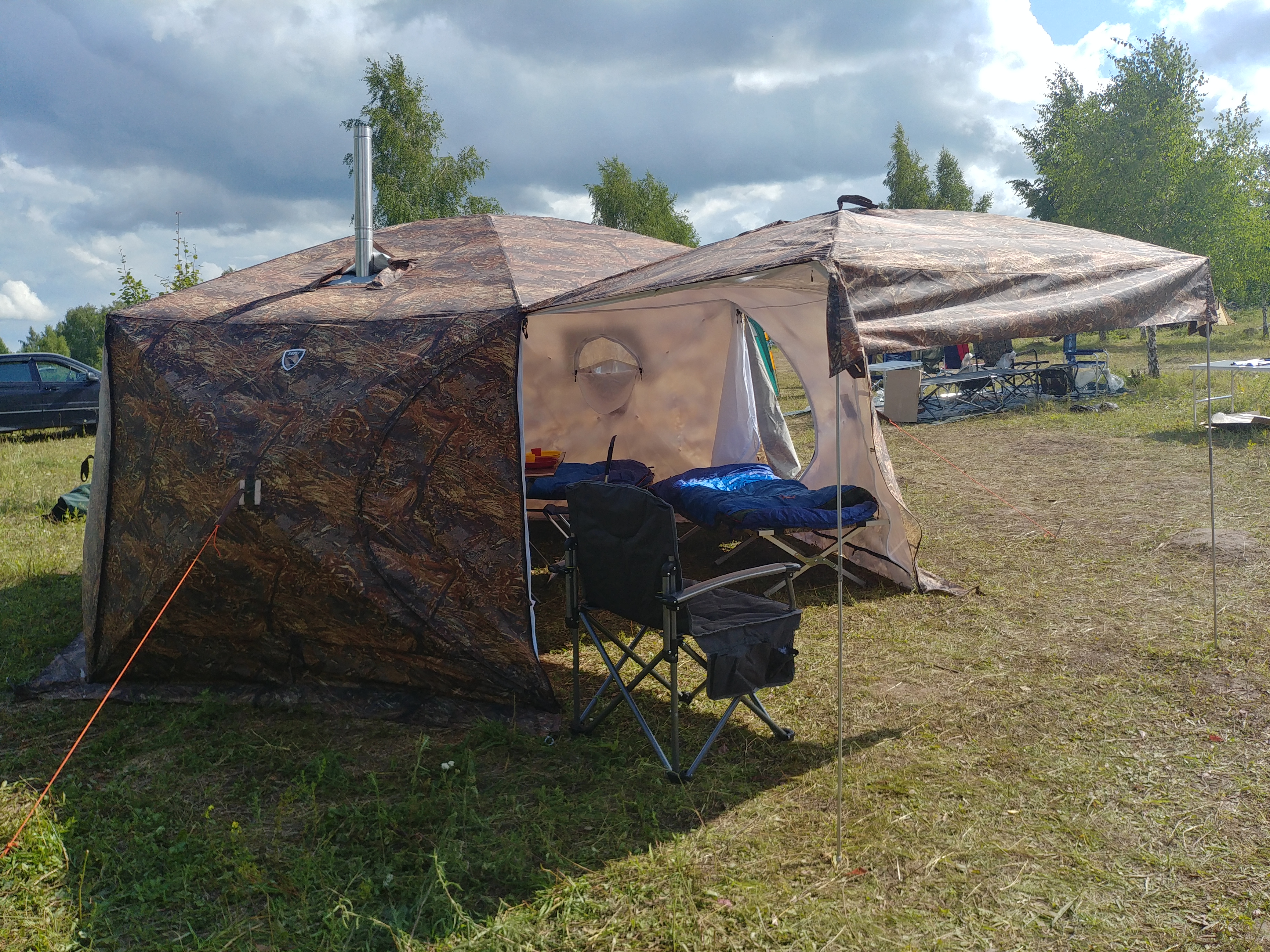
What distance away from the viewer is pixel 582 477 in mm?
7035

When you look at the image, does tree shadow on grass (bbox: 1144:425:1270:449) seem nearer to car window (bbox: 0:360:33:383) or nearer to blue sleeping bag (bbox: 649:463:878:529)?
blue sleeping bag (bbox: 649:463:878:529)

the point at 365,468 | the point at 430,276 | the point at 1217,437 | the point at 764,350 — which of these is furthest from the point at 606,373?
the point at 1217,437

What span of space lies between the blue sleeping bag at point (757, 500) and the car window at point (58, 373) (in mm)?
11510

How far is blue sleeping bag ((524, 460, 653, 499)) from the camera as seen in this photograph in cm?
676

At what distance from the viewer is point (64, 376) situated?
14.1 meters

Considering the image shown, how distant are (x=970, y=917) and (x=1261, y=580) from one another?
405 centimetres

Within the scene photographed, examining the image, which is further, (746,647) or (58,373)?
(58,373)

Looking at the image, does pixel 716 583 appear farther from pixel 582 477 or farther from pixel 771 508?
pixel 582 477

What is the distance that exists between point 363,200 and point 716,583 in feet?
10.6

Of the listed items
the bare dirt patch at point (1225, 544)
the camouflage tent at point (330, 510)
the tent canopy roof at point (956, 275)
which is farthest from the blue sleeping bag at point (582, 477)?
the bare dirt patch at point (1225, 544)

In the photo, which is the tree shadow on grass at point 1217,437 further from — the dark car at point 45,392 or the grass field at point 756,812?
the dark car at point 45,392

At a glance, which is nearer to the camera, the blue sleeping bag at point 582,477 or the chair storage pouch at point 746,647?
the chair storage pouch at point 746,647

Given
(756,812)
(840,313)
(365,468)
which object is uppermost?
(840,313)

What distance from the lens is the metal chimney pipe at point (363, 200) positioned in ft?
16.8
